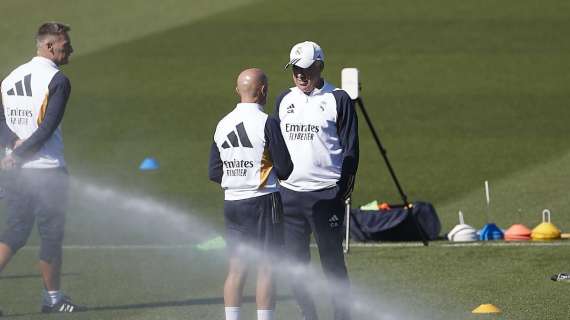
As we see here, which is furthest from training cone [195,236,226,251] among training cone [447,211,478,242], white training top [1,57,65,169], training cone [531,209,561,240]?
white training top [1,57,65,169]

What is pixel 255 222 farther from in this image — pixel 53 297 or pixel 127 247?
pixel 127 247

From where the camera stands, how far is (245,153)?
10.0 meters

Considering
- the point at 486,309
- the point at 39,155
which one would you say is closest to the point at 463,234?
the point at 486,309

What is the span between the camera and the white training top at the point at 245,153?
9.98m

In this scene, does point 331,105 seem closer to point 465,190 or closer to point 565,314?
point 565,314

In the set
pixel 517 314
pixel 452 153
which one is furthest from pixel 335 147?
pixel 452 153

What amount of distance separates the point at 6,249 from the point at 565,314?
5.19m

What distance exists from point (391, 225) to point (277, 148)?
761 cm

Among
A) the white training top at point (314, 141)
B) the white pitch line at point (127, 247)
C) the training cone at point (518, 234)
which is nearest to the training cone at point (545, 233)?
the training cone at point (518, 234)

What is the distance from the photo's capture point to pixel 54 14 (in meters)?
39.7

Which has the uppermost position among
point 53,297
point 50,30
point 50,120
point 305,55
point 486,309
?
point 50,30

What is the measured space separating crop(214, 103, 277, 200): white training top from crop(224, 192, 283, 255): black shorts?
0.21 feet

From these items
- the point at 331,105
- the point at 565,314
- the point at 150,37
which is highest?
the point at 150,37

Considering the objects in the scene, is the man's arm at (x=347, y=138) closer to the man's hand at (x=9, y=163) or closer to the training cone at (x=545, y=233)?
the man's hand at (x=9, y=163)
